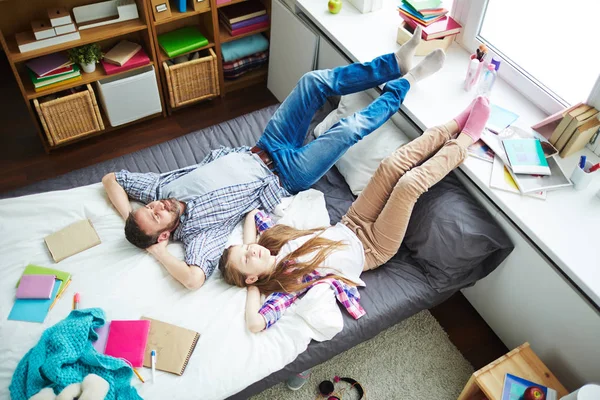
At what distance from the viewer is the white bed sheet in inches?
64.9

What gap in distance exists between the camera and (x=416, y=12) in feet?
7.74

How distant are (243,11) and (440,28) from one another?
1.09 metres

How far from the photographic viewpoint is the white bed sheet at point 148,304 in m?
1.65

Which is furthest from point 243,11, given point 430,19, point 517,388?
point 517,388

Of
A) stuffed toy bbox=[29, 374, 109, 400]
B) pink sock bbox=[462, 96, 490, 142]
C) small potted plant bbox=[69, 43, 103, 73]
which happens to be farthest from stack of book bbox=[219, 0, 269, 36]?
stuffed toy bbox=[29, 374, 109, 400]

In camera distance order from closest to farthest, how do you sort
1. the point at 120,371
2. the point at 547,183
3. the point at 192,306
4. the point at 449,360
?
1. the point at 120,371
2. the point at 192,306
3. the point at 547,183
4. the point at 449,360

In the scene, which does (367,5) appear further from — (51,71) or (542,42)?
(51,71)

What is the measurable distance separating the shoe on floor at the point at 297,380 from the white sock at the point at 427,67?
1.21m

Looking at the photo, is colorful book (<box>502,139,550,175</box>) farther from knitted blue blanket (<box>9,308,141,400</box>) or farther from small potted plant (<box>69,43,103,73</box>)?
small potted plant (<box>69,43,103,73</box>)

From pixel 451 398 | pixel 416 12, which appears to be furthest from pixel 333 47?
pixel 451 398

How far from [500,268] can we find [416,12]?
1142 mm

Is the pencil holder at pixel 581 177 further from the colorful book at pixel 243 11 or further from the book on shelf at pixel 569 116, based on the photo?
the colorful book at pixel 243 11

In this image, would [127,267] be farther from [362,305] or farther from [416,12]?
[416,12]

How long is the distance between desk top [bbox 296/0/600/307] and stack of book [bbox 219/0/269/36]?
0.35 m
